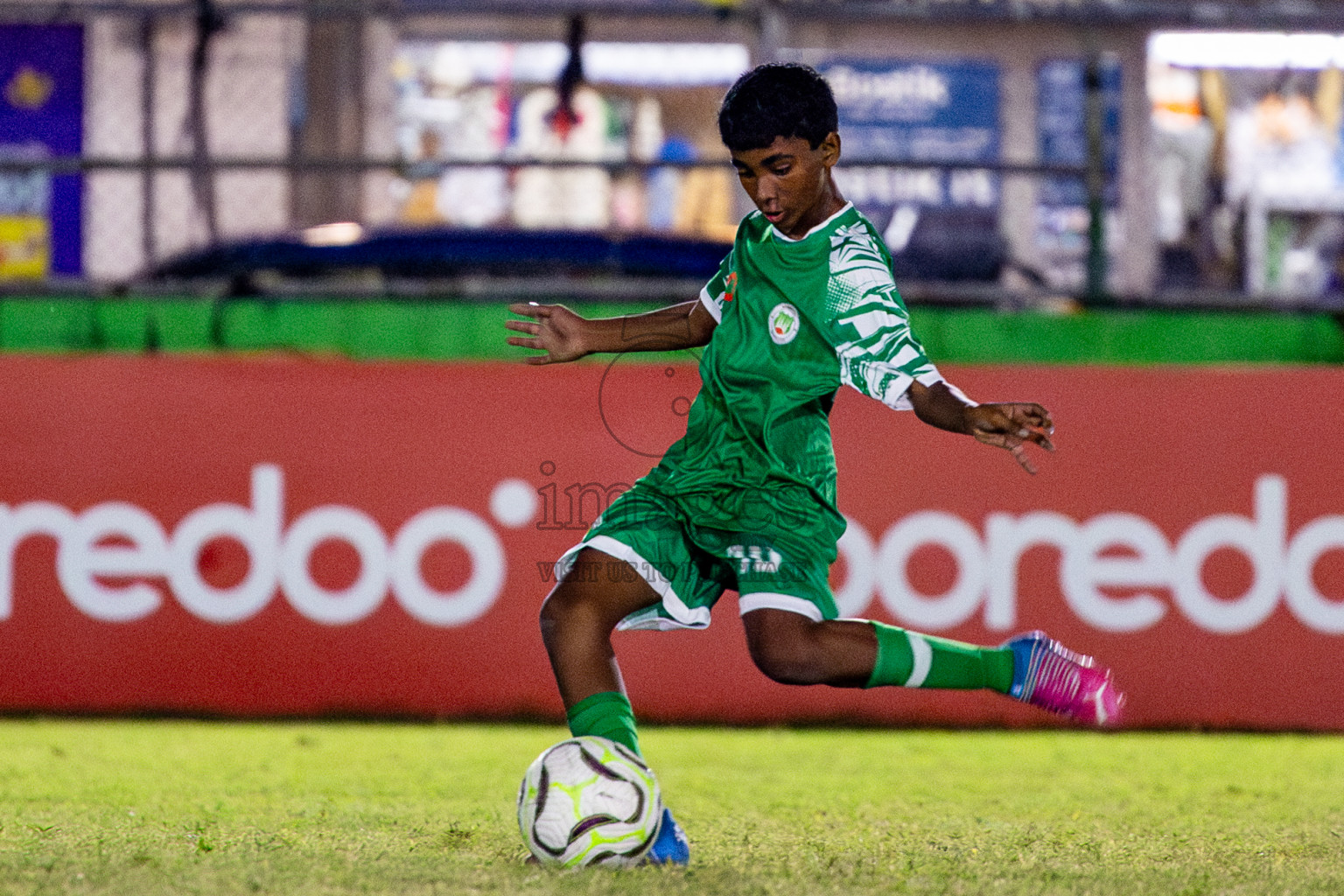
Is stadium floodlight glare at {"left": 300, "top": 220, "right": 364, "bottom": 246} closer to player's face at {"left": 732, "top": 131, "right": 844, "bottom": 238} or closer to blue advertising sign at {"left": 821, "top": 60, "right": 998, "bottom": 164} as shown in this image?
player's face at {"left": 732, "top": 131, "right": 844, "bottom": 238}

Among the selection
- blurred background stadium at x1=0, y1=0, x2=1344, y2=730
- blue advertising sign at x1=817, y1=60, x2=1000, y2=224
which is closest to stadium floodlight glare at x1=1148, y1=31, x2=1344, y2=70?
blurred background stadium at x1=0, y1=0, x2=1344, y2=730

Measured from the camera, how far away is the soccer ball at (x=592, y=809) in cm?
303

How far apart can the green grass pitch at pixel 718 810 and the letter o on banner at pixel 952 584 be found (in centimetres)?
43

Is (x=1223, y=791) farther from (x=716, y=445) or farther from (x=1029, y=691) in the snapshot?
(x=716, y=445)

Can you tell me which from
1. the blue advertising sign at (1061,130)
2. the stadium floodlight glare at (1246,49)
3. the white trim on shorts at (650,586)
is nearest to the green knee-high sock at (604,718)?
the white trim on shorts at (650,586)

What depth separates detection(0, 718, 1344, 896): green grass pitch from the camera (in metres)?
2.99

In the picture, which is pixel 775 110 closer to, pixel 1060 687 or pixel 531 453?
pixel 1060 687

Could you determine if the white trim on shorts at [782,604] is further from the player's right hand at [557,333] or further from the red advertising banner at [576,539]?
the red advertising banner at [576,539]

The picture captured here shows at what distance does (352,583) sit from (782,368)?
2783 mm

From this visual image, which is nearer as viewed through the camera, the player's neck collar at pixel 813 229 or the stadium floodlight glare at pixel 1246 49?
the player's neck collar at pixel 813 229

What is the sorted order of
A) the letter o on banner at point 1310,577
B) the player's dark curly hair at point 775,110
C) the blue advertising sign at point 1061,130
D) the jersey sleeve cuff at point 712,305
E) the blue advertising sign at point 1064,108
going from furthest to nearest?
the blue advertising sign at point 1064,108 < the blue advertising sign at point 1061,130 < the letter o on banner at point 1310,577 < the jersey sleeve cuff at point 712,305 < the player's dark curly hair at point 775,110

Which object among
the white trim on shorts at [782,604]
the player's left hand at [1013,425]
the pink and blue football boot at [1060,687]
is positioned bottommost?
the pink and blue football boot at [1060,687]

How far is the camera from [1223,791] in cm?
429

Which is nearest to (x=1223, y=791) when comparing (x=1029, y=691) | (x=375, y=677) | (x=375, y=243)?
(x=1029, y=691)
